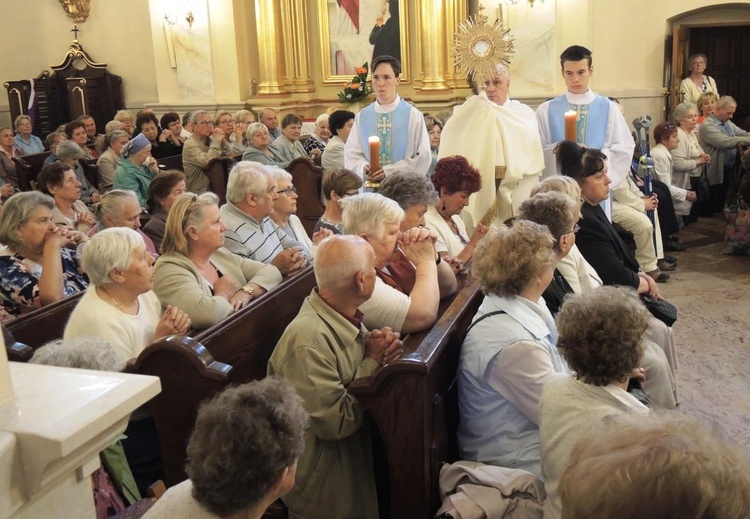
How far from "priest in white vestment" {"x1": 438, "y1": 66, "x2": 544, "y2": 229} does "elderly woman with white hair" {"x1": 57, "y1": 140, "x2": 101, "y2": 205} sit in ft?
10.5

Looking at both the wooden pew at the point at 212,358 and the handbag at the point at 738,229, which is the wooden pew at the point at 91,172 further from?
the handbag at the point at 738,229

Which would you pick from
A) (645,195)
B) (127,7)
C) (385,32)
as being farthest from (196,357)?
(127,7)

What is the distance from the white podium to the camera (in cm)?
118

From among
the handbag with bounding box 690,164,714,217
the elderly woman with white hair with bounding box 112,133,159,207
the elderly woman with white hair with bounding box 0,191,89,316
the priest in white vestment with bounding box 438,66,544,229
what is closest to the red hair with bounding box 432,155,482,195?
the priest in white vestment with bounding box 438,66,544,229

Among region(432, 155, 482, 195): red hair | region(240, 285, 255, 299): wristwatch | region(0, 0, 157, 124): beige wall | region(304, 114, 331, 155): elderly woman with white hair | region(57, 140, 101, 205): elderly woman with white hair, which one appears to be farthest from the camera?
region(0, 0, 157, 124): beige wall

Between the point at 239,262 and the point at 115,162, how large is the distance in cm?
398

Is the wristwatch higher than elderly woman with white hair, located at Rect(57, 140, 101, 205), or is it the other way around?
elderly woman with white hair, located at Rect(57, 140, 101, 205)

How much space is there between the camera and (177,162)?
8102 mm

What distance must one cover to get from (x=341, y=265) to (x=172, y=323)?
75 cm

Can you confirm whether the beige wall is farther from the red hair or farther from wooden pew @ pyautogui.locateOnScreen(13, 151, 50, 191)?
the red hair

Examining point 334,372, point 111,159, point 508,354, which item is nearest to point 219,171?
point 111,159

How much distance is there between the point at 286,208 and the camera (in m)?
3.99

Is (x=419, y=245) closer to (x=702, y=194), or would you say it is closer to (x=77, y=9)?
(x=702, y=194)

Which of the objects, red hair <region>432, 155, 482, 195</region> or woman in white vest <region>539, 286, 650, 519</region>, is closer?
woman in white vest <region>539, 286, 650, 519</region>
